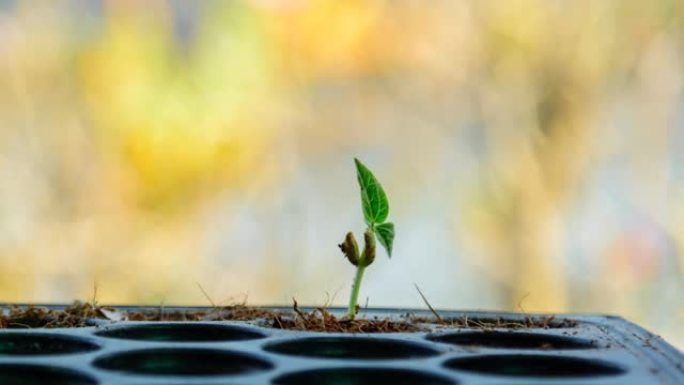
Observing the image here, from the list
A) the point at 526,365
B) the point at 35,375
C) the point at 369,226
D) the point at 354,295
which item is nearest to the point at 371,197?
the point at 369,226

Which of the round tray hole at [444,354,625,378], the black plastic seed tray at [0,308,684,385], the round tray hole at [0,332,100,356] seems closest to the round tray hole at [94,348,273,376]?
the black plastic seed tray at [0,308,684,385]

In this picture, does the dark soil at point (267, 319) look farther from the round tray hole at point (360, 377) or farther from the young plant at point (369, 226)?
the round tray hole at point (360, 377)

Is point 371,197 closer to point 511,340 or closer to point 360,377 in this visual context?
point 511,340

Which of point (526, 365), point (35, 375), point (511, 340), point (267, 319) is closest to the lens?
point (35, 375)

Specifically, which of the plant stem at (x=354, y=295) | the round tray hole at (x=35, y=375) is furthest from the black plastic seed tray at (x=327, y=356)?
the plant stem at (x=354, y=295)

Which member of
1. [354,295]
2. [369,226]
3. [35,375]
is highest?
[369,226]

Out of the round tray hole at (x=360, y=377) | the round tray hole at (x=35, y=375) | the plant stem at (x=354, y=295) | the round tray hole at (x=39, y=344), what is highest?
the plant stem at (x=354, y=295)
